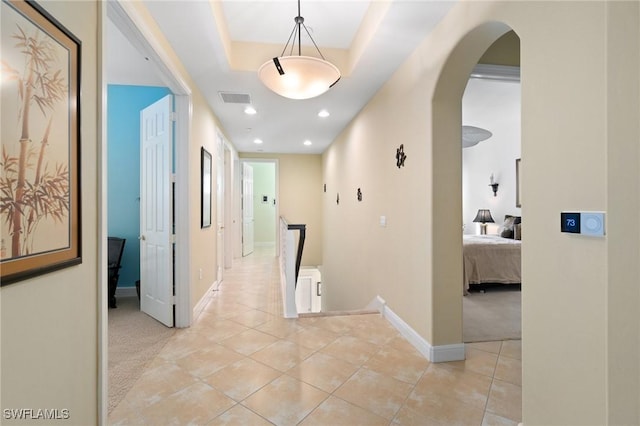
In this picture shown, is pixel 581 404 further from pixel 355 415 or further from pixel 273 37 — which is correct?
pixel 273 37

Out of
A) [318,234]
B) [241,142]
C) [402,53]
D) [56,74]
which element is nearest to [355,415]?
[56,74]

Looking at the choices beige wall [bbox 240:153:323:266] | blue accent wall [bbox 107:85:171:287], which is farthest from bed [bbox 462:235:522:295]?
blue accent wall [bbox 107:85:171:287]

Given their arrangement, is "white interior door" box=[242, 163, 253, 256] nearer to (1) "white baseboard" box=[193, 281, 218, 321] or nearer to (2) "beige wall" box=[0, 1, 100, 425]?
(1) "white baseboard" box=[193, 281, 218, 321]

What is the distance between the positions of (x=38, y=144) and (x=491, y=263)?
517cm

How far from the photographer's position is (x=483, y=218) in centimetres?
638

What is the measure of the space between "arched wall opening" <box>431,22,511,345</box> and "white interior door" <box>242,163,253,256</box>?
5.72 m

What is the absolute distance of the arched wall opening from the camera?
7.73 ft

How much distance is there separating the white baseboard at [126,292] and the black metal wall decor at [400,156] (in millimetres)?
3795

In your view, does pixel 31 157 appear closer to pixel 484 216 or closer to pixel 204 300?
pixel 204 300

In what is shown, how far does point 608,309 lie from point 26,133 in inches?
89.2

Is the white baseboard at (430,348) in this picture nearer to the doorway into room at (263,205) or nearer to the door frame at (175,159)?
the door frame at (175,159)

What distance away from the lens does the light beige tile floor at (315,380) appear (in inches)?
68.2

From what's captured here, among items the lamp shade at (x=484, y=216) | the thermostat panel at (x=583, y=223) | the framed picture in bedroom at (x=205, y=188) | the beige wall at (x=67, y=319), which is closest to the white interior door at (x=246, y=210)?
the framed picture in bedroom at (x=205, y=188)

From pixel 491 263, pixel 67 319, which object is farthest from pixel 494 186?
pixel 67 319
